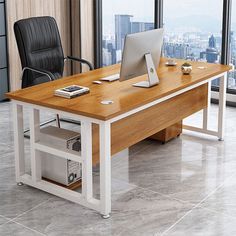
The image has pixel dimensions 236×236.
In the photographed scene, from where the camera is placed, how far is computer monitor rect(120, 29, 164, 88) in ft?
13.3

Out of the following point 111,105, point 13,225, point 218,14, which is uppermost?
point 218,14

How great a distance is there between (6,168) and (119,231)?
4.71 ft

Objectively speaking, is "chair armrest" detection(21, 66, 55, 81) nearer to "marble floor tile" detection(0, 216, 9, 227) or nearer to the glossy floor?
the glossy floor

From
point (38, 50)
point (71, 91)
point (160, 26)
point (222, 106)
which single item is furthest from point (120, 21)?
point (71, 91)

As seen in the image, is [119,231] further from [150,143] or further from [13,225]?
[150,143]

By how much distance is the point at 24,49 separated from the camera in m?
4.96

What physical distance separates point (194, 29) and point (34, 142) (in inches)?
125

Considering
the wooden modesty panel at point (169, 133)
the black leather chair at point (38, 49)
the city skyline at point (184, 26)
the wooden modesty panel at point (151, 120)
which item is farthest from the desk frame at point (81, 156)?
the city skyline at point (184, 26)

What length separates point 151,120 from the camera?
14.0ft

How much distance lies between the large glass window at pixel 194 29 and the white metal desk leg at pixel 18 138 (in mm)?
3051

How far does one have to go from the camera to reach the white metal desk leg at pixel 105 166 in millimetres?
3562

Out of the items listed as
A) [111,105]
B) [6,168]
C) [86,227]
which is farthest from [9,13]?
[86,227]

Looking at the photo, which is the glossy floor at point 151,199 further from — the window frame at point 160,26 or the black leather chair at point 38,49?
the window frame at point 160,26

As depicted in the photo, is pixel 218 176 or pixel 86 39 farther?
pixel 86 39
